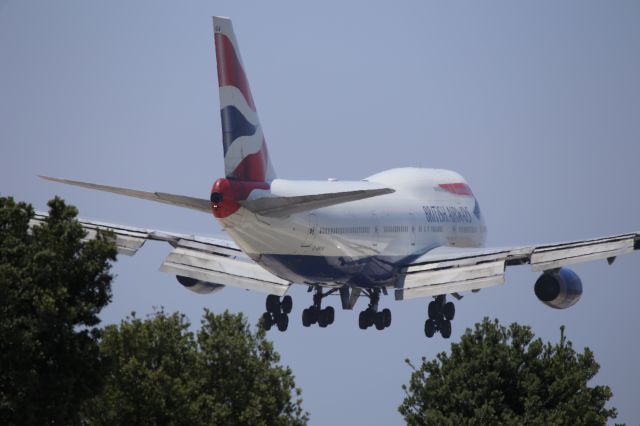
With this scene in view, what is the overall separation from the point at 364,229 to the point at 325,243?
4.86 meters

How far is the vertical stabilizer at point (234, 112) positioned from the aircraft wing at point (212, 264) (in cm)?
689

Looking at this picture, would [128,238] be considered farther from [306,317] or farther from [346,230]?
[306,317]

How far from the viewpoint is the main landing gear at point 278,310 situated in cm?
6134

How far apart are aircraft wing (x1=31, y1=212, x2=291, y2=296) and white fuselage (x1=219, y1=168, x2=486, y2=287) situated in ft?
7.41

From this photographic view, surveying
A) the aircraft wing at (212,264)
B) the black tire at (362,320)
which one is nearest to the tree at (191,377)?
the aircraft wing at (212,264)

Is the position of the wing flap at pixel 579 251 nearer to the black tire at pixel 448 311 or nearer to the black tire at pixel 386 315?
the black tire at pixel 386 315

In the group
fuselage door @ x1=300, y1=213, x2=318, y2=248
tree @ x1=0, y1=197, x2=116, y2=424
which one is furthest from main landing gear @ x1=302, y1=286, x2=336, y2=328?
tree @ x1=0, y1=197, x2=116, y2=424

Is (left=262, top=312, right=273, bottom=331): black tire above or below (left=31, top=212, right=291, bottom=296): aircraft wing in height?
below

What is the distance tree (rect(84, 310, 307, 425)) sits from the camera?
4319 cm

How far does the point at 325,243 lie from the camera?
5712 cm

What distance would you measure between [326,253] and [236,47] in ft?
29.7

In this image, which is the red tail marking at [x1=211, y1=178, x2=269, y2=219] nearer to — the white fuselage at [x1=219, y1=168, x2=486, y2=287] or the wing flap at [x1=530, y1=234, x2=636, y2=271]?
the white fuselage at [x1=219, y1=168, x2=486, y2=287]

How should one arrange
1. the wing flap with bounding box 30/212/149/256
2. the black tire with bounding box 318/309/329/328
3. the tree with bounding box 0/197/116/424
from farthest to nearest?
1. the black tire with bounding box 318/309/329/328
2. the wing flap with bounding box 30/212/149/256
3. the tree with bounding box 0/197/116/424

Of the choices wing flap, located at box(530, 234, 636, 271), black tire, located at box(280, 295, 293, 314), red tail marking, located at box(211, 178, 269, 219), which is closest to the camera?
red tail marking, located at box(211, 178, 269, 219)
